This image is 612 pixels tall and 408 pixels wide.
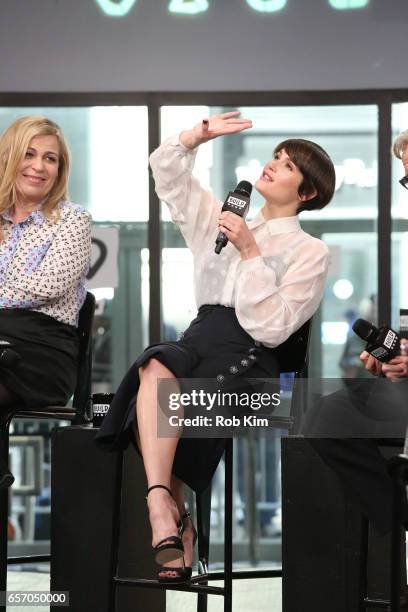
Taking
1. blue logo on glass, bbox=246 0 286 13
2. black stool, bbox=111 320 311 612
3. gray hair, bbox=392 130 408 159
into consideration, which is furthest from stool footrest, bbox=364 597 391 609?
blue logo on glass, bbox=246 0 286 13

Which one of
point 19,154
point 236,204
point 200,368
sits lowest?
point 200,368

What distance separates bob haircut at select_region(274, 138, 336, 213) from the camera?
2.98m

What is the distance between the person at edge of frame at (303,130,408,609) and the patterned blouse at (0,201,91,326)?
885 millimetres

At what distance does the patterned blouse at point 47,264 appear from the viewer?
3037mm

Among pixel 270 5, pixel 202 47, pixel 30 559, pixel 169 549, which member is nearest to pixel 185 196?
pixel 169 549

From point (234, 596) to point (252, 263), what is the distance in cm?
176

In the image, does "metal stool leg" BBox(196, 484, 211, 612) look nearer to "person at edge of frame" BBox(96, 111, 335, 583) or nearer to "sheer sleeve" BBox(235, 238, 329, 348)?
"person at edge of frame" BBox(96, 111, 335, 583)

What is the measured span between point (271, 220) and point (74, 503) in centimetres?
98

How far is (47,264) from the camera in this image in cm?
306

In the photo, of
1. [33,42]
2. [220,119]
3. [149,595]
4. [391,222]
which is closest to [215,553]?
[391,222]

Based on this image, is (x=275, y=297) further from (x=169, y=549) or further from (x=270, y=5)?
(x=270, y=5)

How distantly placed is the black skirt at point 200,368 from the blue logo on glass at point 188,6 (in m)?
2.84

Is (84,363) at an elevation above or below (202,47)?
below

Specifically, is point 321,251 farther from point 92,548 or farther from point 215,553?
point 215,553
